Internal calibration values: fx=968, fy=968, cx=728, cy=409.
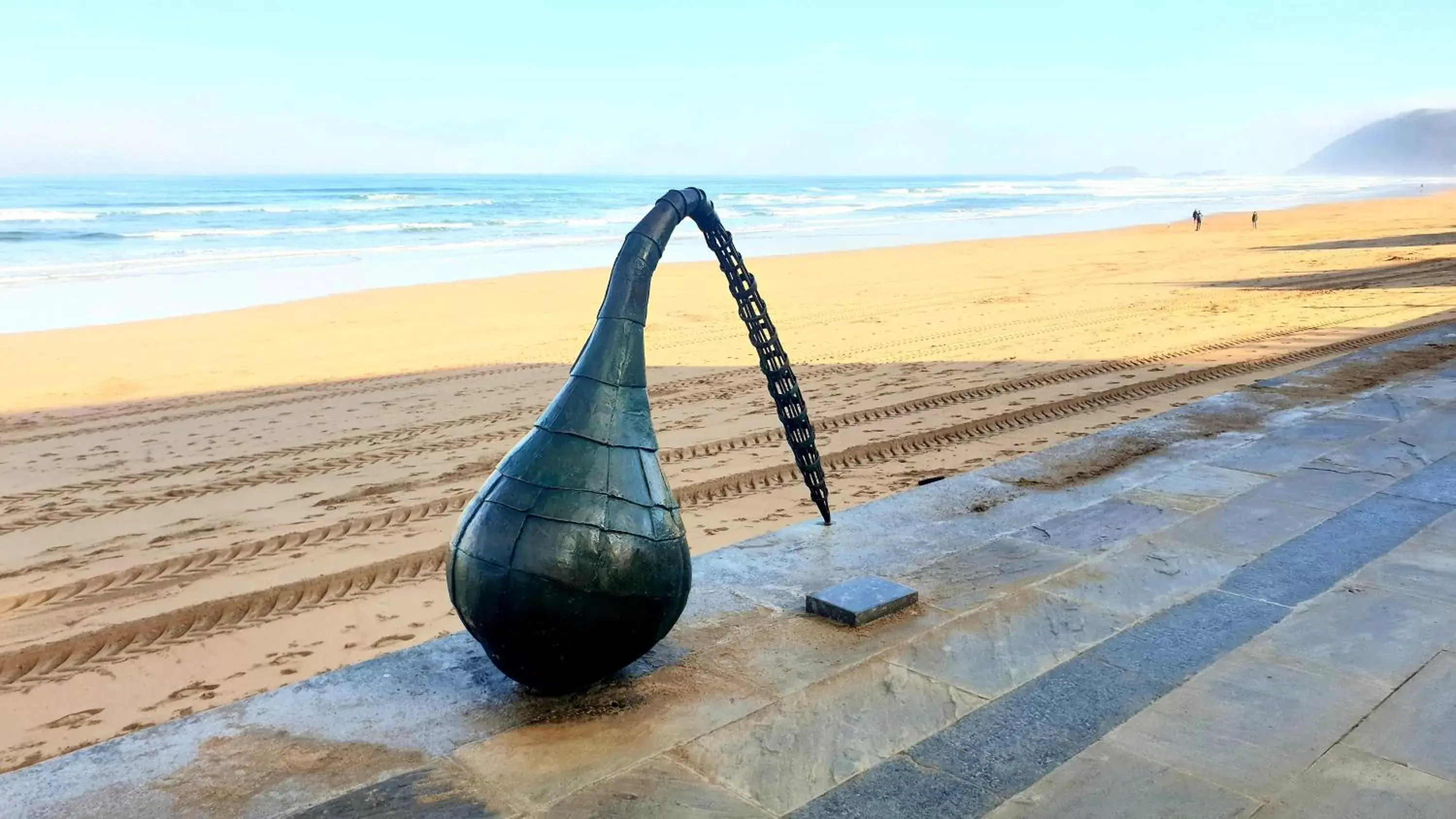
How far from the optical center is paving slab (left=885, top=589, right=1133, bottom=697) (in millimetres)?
3006

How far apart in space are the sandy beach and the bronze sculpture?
7.29 feet

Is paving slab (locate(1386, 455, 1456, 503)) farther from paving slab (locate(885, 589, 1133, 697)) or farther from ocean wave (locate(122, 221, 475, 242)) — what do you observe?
ocean wave (locate(122, 221, 475, 242))

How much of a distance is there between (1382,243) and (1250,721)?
2488 cm

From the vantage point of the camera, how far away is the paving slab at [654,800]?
2330 mm

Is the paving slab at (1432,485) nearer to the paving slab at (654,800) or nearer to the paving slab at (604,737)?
the paving slab at (604,737)

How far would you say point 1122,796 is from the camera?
7.82 feet

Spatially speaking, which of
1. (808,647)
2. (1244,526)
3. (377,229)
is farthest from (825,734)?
(377,229)

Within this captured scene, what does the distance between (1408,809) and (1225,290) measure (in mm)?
16194

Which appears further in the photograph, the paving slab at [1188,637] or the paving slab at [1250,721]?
the paving slab at [1188,637]

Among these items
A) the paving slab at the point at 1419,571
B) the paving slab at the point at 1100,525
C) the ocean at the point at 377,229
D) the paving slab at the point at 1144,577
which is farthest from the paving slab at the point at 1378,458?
the ocean at the point at 377,229

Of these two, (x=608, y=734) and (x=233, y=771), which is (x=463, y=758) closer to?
(x=608, y=734)

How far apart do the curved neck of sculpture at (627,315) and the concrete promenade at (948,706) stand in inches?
37.7

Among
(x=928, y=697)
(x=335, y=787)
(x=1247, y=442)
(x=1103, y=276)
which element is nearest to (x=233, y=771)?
(x=335, y=787)

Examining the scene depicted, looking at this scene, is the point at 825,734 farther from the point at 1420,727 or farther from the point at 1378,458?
the point at 1378,458
